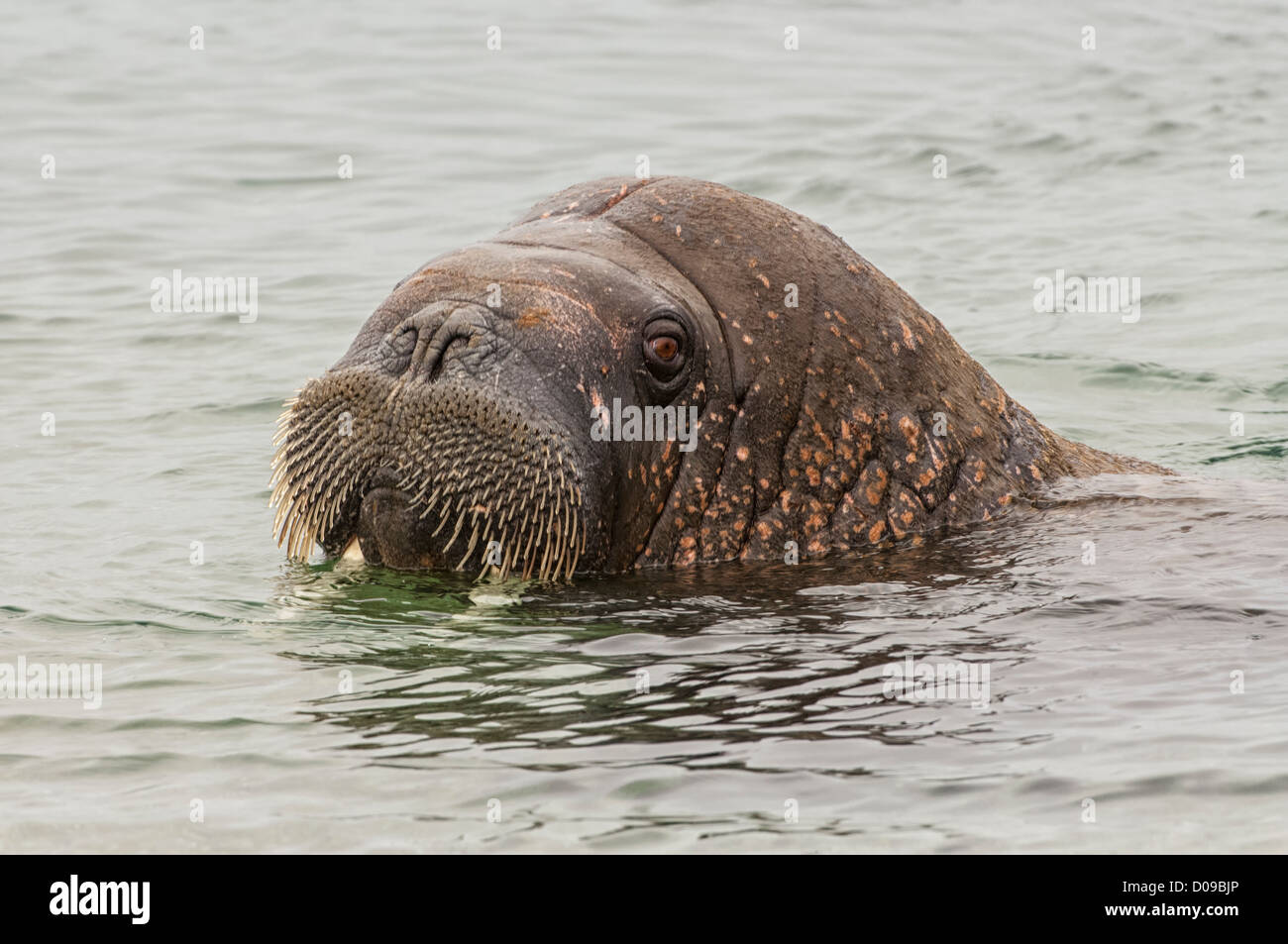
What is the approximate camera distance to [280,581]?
9.41m

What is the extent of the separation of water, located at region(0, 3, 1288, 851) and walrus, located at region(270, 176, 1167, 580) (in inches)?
9.9

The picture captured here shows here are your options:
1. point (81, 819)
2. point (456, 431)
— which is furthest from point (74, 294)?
point (81, 819)

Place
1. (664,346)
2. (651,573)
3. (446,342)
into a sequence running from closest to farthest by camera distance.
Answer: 1. (446,342)
2. (664,346)
3. (651,573)

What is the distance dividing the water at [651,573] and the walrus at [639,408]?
251 mm

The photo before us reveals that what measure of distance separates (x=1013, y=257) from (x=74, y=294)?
9.28m

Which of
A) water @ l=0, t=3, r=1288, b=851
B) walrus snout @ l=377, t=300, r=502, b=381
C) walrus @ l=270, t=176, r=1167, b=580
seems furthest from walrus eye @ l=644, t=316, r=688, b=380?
water @ l=0, t=3, r=1288, b=851

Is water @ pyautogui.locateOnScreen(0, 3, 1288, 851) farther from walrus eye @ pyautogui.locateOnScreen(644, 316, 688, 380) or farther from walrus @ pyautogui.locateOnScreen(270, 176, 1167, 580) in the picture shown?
walrus eye @ pyautogui.locateOnScreen(644, 316, 688, 380)

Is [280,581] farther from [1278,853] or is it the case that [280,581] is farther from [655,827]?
[1278,853]

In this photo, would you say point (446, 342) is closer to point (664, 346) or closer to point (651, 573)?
point (664, 346)

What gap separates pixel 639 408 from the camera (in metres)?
8.59

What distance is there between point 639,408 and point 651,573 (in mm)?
763

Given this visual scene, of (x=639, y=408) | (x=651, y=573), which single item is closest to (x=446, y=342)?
(x=639, y=408)
